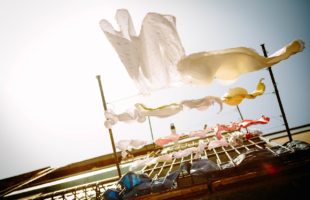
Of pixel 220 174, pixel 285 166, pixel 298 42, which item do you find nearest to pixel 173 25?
pixel 298 42

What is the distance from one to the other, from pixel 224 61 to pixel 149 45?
1.51 metres

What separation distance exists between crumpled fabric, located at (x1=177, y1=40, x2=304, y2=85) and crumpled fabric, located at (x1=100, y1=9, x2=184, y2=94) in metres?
0.28

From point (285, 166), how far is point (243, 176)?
2.89ft

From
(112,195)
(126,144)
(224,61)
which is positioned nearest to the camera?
(224,61)

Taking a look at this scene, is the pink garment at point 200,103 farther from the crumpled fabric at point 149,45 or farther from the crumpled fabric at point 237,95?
the crumpled fabric at point 149,45

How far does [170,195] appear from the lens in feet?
13.0

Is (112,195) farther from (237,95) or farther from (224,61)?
(237,95)

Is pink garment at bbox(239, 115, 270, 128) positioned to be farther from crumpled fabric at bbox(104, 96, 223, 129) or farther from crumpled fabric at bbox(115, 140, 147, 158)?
crumpled fabric at bbox(115, 140, 147, 158)

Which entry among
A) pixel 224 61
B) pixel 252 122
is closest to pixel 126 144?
pixel 224 61

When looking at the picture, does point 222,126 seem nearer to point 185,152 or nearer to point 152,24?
point 185,152

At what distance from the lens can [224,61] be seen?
12.6 feet

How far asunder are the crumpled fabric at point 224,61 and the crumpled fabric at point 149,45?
0.91 feet

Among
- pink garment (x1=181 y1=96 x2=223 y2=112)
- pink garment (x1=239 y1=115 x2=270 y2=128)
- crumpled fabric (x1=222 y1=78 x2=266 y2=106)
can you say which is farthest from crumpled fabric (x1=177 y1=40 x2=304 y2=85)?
pink garment (x1=239 y1=115 x2=270 y2=128)

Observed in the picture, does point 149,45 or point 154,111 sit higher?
point 149,45
